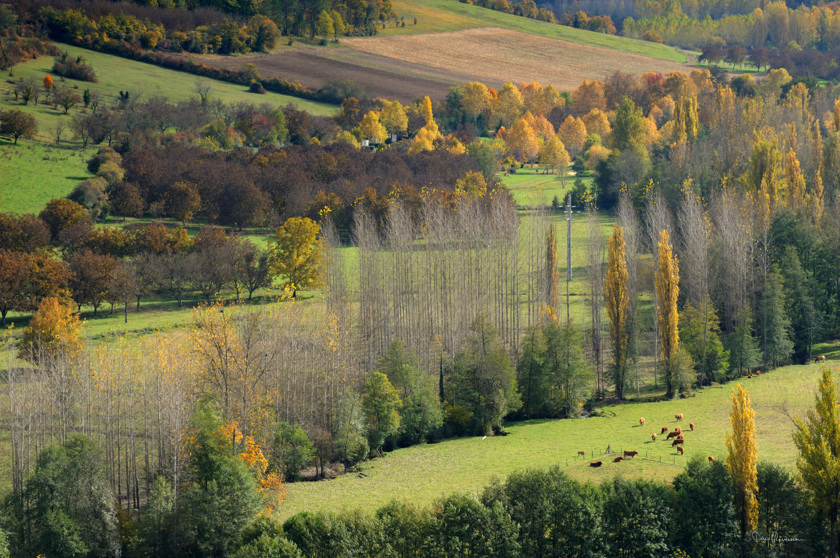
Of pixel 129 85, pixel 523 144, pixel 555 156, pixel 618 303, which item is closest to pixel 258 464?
pixel 618 303

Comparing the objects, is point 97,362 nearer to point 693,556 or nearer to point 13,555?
point 13,555

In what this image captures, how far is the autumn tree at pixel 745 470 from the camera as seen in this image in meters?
49.7

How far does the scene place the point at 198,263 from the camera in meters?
99.6

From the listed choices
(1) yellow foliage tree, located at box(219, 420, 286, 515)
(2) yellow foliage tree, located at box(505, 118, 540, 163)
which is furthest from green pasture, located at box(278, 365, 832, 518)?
(2) yellow foliage tree, located at box(505, 118, 540, 163)

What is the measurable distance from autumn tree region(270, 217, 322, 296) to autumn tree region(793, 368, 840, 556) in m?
62.8

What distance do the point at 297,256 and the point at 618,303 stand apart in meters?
37.3

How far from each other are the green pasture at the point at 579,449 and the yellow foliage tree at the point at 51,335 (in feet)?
71.8

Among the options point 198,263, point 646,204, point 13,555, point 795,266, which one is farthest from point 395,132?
point 13,555

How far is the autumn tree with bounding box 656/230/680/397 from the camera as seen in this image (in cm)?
8181

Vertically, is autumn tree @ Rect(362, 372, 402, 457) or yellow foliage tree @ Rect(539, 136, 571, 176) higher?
yellow foliage tree @ Rect(539, 136, 571, 176)

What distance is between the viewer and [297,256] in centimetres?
10244

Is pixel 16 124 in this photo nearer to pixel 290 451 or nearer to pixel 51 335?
pixel 51 335

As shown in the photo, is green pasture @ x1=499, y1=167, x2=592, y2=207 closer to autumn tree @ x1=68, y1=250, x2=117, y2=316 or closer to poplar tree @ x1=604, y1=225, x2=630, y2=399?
poplar tree @ x1=604, y1=225, x2=630, y2=399

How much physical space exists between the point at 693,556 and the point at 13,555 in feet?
123
